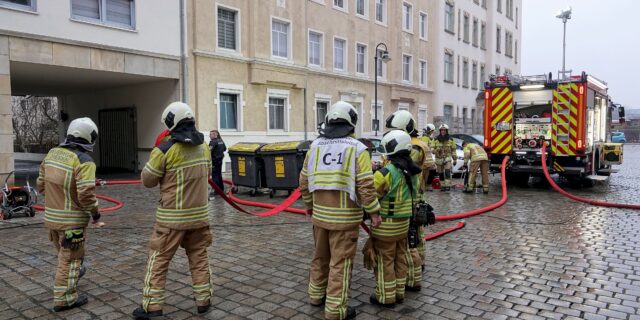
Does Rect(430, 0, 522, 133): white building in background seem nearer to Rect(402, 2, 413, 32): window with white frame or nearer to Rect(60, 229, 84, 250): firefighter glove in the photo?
Rect(402, 2, 413, 32): window with white frame

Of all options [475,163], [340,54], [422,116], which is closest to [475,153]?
[475,163]

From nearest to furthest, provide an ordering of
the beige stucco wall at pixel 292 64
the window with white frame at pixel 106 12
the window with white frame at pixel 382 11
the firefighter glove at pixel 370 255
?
the firefighter glove at pixel 370 255
the window with white frame at pixel 106 12
the beige stucco wall at pixel 292 64
the window with white frame at pixel 382 11

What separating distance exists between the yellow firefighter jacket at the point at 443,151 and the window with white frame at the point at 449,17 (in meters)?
21.2

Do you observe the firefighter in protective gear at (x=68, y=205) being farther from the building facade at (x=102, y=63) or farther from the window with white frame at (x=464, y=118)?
the window with white frame at (x=464, y=118)

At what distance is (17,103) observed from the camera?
3353 cm

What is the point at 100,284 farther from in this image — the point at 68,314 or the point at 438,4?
the point at 438,4

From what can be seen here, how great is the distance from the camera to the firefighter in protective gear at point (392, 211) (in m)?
4.18

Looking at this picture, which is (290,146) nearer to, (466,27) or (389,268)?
(389,268)

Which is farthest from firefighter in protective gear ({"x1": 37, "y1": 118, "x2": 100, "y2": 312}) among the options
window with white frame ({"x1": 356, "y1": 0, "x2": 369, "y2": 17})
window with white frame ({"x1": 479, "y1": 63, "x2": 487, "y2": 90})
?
window with white frame ({"x1": 479, "y1": 63, "x2": 487, "y2": 90})

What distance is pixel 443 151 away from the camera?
1250 centimetres

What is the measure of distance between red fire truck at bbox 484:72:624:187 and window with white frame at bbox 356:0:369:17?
12578mm

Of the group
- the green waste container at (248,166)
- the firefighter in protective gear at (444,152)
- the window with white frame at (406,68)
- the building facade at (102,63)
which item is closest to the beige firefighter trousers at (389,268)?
the green waste container at (248,166)

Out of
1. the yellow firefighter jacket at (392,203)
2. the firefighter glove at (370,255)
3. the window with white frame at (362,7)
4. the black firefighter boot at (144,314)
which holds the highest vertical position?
the window with white frame at (362,7)

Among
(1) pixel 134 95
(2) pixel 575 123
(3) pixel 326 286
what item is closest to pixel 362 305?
(3) pixel 326 286
